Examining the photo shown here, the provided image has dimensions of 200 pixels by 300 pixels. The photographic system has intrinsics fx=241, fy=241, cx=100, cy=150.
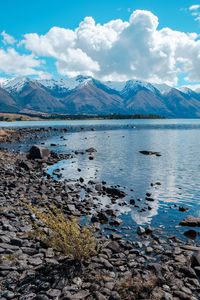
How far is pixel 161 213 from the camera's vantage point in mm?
18156

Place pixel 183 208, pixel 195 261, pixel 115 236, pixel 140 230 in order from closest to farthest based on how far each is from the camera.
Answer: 1. pixel 195 261
2. pixel 115 236
3. pixel 140 230
4. pixel 183 208

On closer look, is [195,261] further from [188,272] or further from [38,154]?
[38,154]

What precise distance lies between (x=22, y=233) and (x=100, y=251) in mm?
4238

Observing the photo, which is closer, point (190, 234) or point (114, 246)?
point (114, 246)

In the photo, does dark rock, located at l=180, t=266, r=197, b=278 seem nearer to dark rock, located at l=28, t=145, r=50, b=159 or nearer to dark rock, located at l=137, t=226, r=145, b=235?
dark rock, located at l=137, t=226, r=145, b=235

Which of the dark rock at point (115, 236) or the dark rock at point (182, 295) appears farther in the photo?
the dark rock at point (115, 236)

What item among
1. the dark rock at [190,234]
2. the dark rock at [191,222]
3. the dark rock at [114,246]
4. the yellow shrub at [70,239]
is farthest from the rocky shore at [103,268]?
the dark rock at [191,222]

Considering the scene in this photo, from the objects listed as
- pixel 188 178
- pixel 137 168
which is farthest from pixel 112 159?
pixel 188 178

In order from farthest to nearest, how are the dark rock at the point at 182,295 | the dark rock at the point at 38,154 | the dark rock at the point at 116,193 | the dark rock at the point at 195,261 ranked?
the dark rock at the point at 38,154 < the dark rock at the point at 116,193 < the dark rock at the point at 195,261 < the dark rock at the point at 182,295

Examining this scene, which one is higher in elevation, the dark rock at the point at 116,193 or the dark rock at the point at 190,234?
the dark rock at the point at 190,234

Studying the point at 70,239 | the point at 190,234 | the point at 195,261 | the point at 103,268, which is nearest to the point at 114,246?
the point at 103,268

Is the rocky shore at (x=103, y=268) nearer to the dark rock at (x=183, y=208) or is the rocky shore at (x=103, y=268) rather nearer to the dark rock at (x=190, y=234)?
the dark rock at (x=190, y=234)

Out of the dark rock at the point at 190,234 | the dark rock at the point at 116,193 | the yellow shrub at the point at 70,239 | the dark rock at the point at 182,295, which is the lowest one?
the dark rock at the point at 116,193

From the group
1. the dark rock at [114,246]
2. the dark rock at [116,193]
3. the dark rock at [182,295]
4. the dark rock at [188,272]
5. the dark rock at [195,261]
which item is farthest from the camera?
the dark rock at [116,193]
